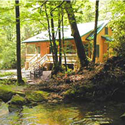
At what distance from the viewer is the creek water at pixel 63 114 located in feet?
16.3

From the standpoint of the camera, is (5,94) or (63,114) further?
(5,94)

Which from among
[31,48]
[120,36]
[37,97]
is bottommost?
[37,97]

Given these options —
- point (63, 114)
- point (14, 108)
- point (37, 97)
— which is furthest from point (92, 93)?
point (14, 108)

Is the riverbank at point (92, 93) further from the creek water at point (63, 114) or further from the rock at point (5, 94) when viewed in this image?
the creek water at point (63, 114)

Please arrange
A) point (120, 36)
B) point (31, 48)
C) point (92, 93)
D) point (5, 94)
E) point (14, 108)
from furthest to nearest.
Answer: point (31, 48), point (120, 36), point (5, 94), point (92, 93), point (14, 108)

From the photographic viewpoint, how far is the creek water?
4.97m

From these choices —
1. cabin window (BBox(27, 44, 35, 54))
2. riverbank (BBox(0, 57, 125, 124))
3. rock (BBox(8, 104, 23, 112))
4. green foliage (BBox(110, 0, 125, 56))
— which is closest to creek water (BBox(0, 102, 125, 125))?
rock (BBox(8, 104, 23, 112))

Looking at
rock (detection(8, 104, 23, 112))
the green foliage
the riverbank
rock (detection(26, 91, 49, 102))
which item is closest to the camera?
rock (detection(8, 104, 23, 112))

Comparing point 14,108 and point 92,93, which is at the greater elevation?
point 92,93

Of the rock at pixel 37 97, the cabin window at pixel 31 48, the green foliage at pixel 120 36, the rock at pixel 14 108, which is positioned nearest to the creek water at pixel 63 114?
the rock at pixel 14 108

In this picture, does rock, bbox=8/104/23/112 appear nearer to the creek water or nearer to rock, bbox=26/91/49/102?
the creek water

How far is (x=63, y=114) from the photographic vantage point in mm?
5664

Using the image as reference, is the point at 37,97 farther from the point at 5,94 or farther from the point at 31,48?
the point at 31,48

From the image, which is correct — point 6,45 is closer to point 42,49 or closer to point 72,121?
point 42,49
